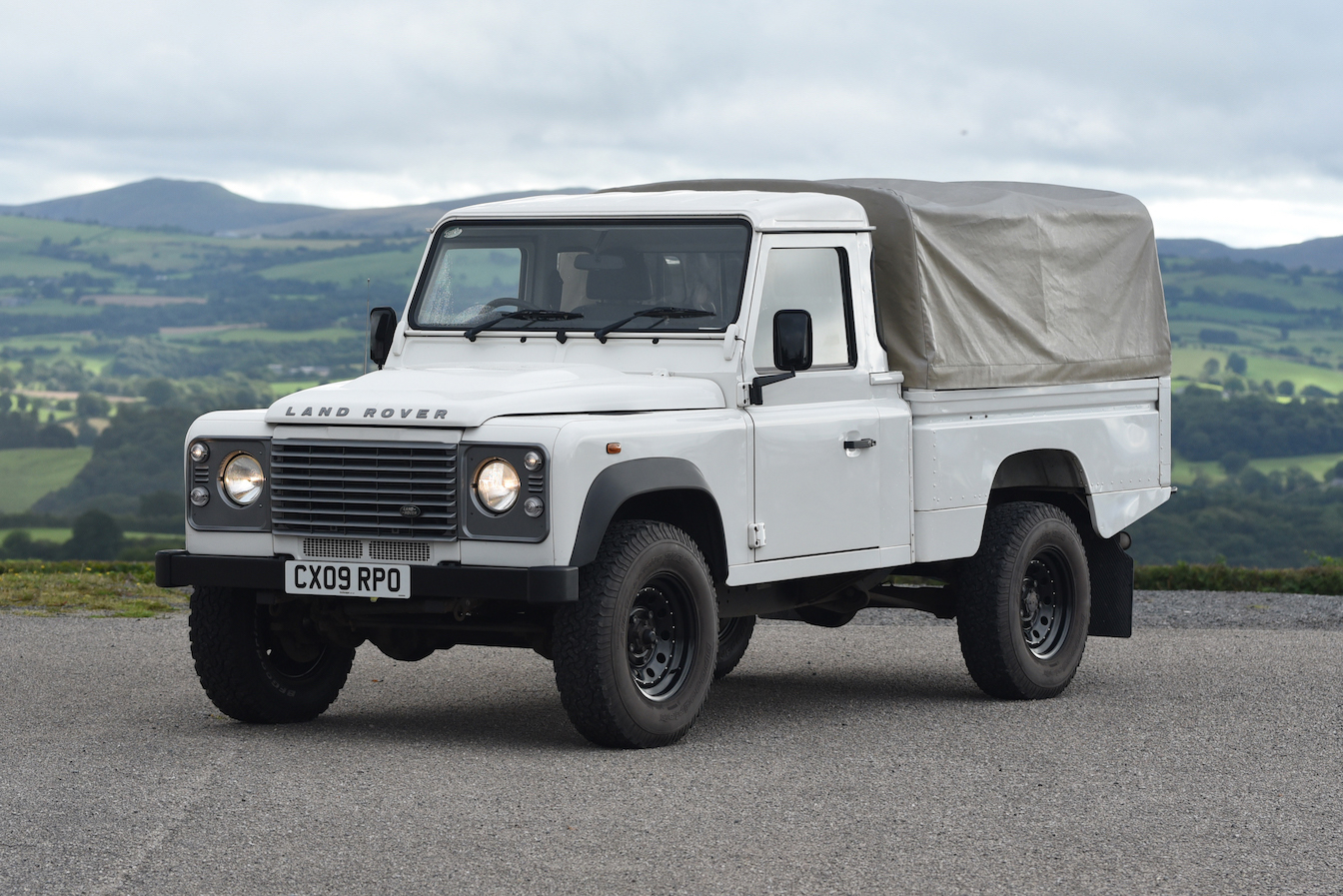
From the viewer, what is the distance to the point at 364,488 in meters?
7.72

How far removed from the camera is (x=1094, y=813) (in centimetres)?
674

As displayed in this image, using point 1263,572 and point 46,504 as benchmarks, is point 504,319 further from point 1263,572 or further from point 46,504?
point 46,504

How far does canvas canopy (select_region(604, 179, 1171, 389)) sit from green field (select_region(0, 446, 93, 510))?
7291 cm

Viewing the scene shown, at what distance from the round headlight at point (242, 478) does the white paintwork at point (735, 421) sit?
14 centimetres

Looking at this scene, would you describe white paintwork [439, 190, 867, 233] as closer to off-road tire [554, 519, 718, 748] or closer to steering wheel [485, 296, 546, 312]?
steering wheel [485, 296, 546, 312]

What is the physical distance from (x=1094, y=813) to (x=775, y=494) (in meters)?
2.39

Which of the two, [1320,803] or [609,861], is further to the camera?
[1320,803]

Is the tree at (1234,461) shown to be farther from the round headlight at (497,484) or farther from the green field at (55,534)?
the round headlight at (497,484)

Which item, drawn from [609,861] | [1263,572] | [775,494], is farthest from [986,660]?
[1263,572]

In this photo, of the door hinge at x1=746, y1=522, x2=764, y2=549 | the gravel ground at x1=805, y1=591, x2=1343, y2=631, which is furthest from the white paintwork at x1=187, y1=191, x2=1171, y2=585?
the gravel ground at x1=805, y1=591, x2=1343, y2=631

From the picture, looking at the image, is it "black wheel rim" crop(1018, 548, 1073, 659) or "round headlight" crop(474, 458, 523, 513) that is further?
"black wheel rim" crop(1018, 548, 1073, 659)

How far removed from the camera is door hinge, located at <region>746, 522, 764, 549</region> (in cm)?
838

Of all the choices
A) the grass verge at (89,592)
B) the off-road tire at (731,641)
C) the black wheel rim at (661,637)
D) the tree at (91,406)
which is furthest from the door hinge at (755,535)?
the tree at (91,406)

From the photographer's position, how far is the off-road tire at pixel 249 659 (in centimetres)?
845
